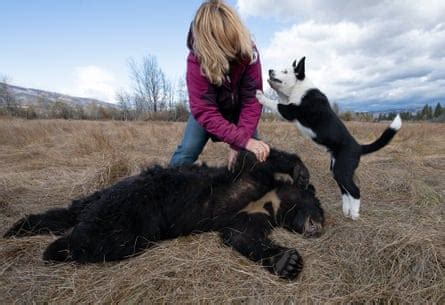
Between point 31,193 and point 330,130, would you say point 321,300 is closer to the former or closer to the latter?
point 330,130

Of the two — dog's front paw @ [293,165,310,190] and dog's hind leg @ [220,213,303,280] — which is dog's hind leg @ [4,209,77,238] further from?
dog's front paw @ [293,165,310,190]

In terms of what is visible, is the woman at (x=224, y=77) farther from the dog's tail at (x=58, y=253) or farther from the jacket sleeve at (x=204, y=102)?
the dog's tail at (x=58, y=253)

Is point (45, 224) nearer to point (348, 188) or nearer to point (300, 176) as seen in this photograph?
point (300, 176)

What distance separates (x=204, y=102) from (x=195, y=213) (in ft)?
3.56

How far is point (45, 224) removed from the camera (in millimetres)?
2463

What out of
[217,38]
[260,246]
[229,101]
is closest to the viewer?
[260,246]

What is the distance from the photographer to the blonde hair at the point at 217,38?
2.61 meters

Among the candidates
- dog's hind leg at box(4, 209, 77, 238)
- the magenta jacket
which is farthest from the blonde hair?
dog's hind leg at box(4, 209, 77, 238)

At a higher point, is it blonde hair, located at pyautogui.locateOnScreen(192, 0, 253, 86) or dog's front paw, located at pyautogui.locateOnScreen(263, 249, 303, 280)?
blonde hair, located at pyautogui.locateOnScreen(192, 0, 253, 86)

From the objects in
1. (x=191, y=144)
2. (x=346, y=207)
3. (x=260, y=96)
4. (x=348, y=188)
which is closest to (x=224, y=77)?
(x=260, y=96)

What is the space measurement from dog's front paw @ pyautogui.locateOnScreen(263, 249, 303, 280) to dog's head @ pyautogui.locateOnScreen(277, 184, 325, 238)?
1.61 ft

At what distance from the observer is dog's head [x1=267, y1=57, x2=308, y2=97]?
367cm

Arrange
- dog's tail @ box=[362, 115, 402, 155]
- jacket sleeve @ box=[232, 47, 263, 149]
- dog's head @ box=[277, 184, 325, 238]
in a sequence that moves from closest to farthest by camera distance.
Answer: dog's head @ box=[277, 184, 325, 238] → jacket sleeve @ box=[232, 47, 263, 149] → dog's tail @ box=[362, 115, 402, 155]

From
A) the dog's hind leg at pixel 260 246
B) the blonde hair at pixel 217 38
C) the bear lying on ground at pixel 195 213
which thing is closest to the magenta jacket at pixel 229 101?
the blonde hair at pixel 217 38
